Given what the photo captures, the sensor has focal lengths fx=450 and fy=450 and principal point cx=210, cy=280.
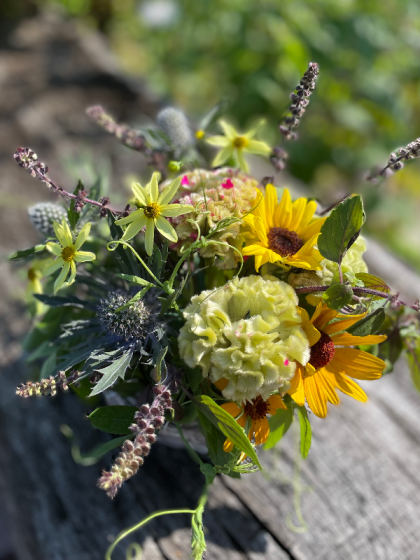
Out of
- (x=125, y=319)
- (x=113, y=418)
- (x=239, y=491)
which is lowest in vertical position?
(x=239, y=491)

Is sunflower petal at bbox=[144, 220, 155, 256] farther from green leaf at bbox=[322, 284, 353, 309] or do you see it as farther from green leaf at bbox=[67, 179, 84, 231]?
green leaf at bbox=[322, 284, 353, 309]

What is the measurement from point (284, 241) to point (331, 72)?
1.41 meters

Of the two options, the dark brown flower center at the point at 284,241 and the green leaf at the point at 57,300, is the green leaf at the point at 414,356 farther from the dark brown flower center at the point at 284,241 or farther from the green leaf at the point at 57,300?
the green leaf at the point at 57,300

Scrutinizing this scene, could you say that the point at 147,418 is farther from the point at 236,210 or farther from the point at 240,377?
the point at 236,210

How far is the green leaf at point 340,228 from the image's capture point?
0.49m

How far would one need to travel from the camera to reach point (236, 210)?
546 millimetres

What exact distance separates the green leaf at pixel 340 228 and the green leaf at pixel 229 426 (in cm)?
21

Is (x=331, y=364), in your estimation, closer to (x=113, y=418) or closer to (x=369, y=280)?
(x=369, y=280)

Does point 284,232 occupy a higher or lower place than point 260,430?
higher

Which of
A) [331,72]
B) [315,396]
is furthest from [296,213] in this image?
[331,72]

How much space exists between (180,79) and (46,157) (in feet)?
3.92

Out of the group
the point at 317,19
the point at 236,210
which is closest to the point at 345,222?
the point at 236,210

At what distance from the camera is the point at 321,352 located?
1.76ft

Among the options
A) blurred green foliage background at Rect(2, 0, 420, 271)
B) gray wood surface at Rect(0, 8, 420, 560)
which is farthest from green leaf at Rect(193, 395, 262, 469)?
blurred green foliage background at Rect(2, 0, 420, 271)
